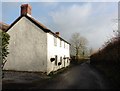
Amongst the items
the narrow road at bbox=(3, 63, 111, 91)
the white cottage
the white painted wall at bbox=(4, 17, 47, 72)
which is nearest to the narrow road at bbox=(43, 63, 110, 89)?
the narrow road at bbox=(3, 63, 111, 91)

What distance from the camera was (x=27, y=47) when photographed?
86.0 ft

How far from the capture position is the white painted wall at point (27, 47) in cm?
2558

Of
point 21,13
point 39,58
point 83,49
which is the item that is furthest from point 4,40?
point 83,49

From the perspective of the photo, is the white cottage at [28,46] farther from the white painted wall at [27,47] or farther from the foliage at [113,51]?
the foliage at [113,51]

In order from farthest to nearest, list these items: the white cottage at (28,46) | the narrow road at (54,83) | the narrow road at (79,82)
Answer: the white cottage at (28,46) < the narrow road at (79,82) < the narrow road at (54,83)

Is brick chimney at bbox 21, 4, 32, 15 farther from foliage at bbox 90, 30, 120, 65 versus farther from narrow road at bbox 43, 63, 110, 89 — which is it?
foliage at bbox 90, 30, 120, 65

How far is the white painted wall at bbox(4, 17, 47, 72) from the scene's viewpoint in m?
25.6

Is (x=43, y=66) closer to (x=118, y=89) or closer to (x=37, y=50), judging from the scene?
(x=37, y=50)

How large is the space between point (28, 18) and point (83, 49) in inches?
2725

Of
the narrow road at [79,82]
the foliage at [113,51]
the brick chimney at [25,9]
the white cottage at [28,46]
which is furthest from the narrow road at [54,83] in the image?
the brick chimney at [25,9]

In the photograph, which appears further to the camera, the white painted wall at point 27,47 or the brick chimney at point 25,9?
the brick chimney at point 25,9

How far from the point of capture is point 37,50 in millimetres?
25812

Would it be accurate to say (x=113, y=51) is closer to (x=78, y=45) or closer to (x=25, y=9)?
(x=25, y=9)

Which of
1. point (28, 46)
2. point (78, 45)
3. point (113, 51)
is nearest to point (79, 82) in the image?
point (113, 51)
